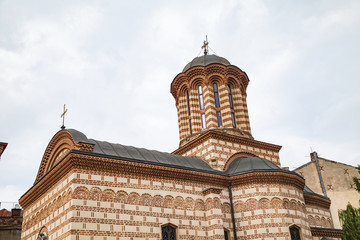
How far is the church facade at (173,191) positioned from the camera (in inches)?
535

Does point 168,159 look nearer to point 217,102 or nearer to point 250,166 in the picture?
point 250,166

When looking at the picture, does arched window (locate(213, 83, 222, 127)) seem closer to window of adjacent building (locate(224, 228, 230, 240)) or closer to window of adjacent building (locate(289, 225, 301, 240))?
window of adjacent building (locate(224, 228, 230, 240))

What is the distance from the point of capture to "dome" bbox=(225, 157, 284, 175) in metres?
16.8

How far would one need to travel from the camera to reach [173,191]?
15.6 meters

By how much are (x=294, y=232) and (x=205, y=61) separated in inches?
429

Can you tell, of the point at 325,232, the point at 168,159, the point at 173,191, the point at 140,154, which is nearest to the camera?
the point at 173,191

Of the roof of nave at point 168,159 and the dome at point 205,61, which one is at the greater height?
the dome at point 205,61

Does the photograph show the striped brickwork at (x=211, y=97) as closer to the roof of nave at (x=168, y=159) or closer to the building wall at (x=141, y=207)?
the roof of nave at (x=168, y=159)

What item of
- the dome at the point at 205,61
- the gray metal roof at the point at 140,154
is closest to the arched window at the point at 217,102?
the dome at the point at 205,61

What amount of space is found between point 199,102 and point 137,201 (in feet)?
28.1

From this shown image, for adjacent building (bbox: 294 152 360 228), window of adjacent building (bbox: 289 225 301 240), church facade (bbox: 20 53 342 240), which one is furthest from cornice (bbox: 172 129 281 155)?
adjacent building (bbox: 294 152 360 228)

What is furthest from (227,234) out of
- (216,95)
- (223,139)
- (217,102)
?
(216,95)

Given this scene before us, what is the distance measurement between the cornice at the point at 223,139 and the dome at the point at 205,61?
15.9 feet

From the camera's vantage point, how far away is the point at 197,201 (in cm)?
1606
